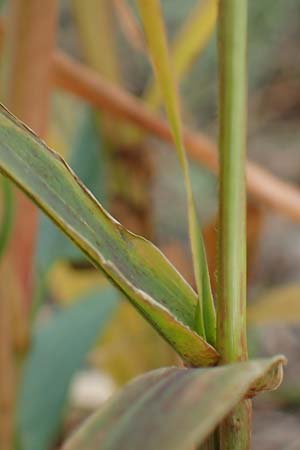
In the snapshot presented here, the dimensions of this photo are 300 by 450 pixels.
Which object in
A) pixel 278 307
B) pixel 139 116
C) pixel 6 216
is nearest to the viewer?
pixel 6 216

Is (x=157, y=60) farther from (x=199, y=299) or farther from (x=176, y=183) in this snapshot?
(x=176, y=183)

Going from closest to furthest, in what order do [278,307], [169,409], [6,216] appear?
[169,409] < [6,216] < [278,307]

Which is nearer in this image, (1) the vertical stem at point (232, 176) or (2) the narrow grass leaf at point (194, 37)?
(1) the vertical stem at point (232, 176)

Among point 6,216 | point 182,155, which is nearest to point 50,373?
point 6,216

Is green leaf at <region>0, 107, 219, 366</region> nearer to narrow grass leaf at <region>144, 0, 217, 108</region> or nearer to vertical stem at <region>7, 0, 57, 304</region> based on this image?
vertical stem at <region>7, 0, 57, 304</region>

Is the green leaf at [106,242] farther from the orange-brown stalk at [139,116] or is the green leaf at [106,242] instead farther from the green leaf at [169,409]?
the orange-brown stalk at [139,116]

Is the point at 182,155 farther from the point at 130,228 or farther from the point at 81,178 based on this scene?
the point at 130,228

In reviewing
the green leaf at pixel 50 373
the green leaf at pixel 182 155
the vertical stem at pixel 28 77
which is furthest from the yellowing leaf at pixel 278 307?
the green leaf at pixel 182 155
